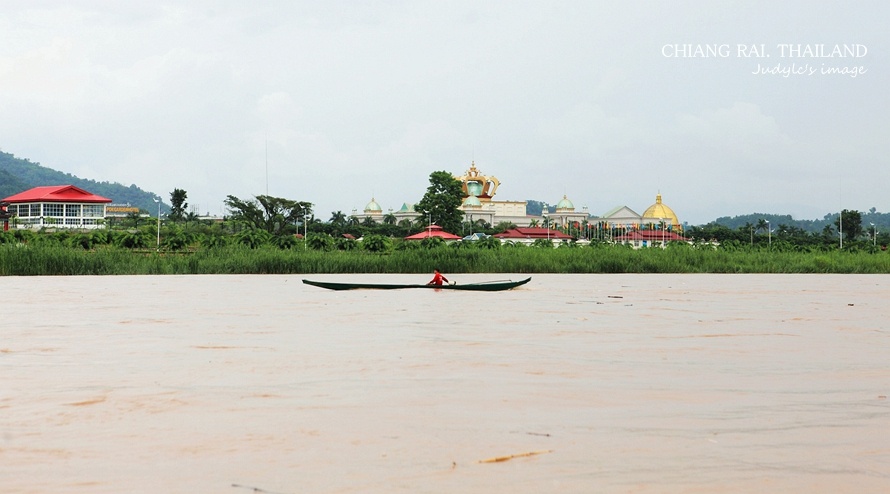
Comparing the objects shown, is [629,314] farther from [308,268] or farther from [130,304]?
[308,268]

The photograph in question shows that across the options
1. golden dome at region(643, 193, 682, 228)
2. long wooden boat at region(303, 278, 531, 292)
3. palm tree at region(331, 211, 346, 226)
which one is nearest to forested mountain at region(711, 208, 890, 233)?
golden dome at region(643, 193, 682, 228)

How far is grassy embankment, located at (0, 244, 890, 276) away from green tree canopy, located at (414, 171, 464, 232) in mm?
41674

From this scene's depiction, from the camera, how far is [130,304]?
1459cm

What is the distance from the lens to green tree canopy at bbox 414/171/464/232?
7000 centimetres

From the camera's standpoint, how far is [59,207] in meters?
68.8

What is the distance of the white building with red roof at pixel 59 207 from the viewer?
6812cm

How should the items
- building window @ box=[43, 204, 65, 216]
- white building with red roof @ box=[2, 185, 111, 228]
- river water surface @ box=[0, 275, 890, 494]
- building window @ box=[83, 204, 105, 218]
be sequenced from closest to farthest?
river water surface @ box=[0, 275, 890, 494] → white building with red roof @ box=[2, 185, 111, 228] → building window @ box=[43, 204, 65, 216] → building window @ box=[83, 204, 105, 218]

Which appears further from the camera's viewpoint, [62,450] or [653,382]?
[653,382]

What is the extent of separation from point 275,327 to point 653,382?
19.1 ft

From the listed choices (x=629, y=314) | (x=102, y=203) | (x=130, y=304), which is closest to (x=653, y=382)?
(x=629, y=314)

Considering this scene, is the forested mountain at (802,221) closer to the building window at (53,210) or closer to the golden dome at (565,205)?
the golden dome at (565,205)

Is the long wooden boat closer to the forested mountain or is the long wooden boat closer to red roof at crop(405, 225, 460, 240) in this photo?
red roof at crop(405, 225, 460, 240)

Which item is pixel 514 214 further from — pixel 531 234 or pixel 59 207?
pixel 59 207

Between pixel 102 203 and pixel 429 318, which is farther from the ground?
pixel 102 203
